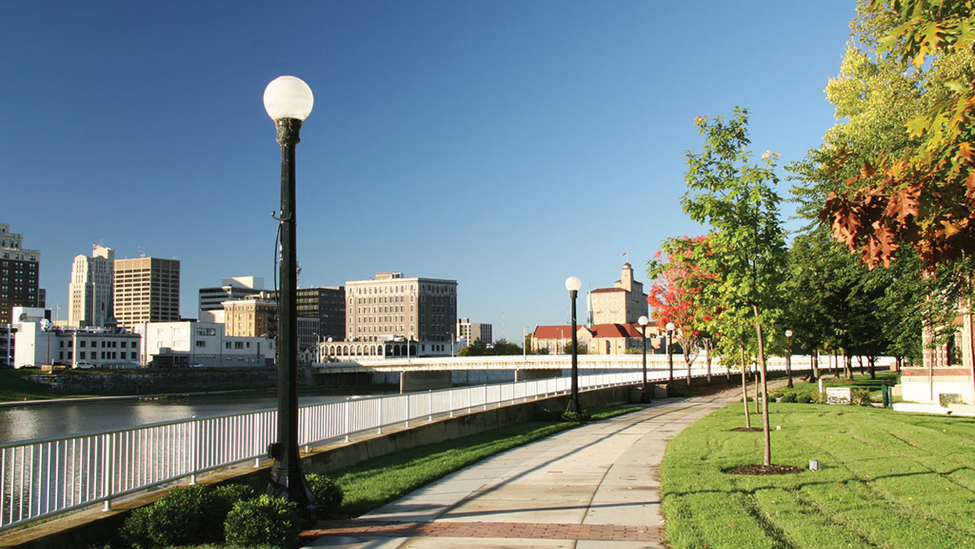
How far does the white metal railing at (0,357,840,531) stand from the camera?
7.81m

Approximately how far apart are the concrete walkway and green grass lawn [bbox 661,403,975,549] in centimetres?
46

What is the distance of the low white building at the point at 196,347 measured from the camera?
148 meters

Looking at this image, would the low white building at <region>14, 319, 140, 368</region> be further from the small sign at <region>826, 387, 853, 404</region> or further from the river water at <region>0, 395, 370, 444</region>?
the small sign at <region>826, 387, 853, 404</region>

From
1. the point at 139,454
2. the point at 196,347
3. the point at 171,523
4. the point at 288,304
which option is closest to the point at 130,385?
the point at 196,347

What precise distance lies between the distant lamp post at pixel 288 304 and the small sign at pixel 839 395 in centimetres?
2536

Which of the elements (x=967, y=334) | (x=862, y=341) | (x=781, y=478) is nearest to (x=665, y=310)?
(x=862, y=341)

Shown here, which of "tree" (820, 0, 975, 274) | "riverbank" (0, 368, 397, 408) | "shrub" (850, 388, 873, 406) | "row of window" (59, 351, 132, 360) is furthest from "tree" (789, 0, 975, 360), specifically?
"row of window" (59, 351, 132, 360)

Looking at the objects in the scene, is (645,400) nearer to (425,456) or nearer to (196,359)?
(425,456)

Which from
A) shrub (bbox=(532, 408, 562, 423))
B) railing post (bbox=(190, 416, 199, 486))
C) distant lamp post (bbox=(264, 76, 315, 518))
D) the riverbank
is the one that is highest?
distant lamp post (bbox=(264, 76, 315, 518))

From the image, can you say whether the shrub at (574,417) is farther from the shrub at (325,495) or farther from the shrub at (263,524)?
the shrub at (263,524)

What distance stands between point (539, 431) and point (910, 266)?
10603 mm

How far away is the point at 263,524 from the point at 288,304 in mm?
2508

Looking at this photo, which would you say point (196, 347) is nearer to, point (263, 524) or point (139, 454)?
point (139, 454)

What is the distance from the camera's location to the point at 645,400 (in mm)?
36219
